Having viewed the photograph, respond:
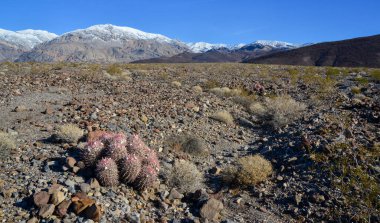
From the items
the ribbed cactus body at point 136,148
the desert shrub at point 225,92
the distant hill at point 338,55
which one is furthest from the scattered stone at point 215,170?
the distant hill at point 338,55

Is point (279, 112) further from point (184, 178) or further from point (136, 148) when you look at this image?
point (136, 148)

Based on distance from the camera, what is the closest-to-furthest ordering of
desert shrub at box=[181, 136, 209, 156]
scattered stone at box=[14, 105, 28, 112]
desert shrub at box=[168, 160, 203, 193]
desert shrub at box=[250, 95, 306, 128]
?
desert shrub at box=[168, 160, 203, 193] < desert shrub at box=[181, 136, 209, 156] < scattered stone at box=[14, 105, 28, 112] < desert shrub at box=[250, 95, 306, 128]

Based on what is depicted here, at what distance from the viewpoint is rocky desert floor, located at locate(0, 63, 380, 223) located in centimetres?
591

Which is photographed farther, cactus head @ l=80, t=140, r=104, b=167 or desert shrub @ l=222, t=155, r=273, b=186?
desert shrub @ l=222, t=155, r=273, b=186

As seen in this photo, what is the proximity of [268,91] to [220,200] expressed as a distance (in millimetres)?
Result: 10525

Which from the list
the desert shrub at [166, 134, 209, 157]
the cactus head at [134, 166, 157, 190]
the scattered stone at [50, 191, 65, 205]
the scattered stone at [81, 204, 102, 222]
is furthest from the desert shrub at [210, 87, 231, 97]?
the scattered stone at [81, 204, 102, 222]

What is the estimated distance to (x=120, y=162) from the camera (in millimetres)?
6496

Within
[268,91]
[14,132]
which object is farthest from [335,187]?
[268,91]

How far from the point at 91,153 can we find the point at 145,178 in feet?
3.26

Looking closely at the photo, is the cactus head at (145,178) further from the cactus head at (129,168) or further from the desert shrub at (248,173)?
the desert shrub at (248,173)

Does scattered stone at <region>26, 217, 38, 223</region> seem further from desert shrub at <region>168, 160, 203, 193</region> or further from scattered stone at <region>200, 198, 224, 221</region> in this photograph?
desert shrub at <region>168, 160, 203, 193</region>

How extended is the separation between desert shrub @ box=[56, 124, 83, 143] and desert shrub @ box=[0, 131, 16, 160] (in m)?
0.91

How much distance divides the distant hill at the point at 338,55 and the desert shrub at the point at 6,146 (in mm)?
90361

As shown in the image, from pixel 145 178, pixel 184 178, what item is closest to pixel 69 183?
pixel 145 178
